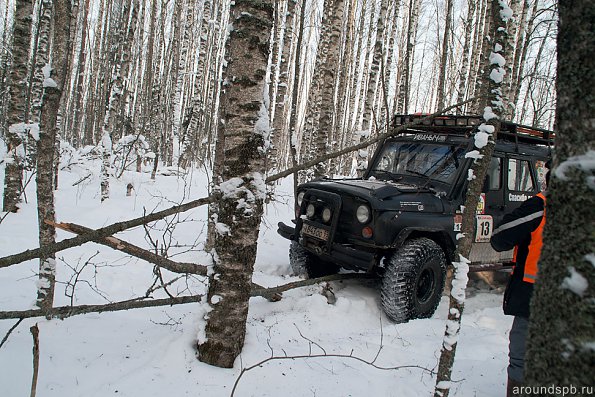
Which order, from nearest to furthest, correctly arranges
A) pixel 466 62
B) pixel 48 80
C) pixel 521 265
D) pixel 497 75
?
pixel 497 75
pixel 521 265
pixel 48 80
pixel 466 62

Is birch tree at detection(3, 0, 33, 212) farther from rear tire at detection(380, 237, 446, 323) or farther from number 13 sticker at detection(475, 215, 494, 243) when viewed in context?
number 13 sticker at detection(475, 215, 494, 243)

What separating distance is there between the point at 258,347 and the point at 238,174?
140cm

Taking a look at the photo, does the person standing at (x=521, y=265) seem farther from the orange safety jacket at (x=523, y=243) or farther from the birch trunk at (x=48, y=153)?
the birch trunk at (x=48, y=153)

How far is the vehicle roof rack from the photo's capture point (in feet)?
16.1

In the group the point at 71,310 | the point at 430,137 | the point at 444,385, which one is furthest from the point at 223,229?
the point at 430,137

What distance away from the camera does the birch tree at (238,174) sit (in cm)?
271

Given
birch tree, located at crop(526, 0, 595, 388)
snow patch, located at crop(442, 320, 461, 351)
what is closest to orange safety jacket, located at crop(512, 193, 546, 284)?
snow patch, located at crop(442, 320, 461, 351)

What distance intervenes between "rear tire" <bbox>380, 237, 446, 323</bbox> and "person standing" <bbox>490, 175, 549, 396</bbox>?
1.43 meters

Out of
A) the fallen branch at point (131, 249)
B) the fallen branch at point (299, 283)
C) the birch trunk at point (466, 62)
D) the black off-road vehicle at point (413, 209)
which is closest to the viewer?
the fallen branch at point (131, 249)

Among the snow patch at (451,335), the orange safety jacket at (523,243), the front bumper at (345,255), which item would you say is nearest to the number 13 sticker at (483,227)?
the front bumper at (345,255)

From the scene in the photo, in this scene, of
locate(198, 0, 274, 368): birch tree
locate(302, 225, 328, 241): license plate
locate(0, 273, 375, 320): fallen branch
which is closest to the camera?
locate(198, 0, 274, 368): birch tree

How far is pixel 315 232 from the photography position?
15.2 ft

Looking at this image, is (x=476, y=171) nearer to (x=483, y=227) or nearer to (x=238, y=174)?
(x=238, y=174)
